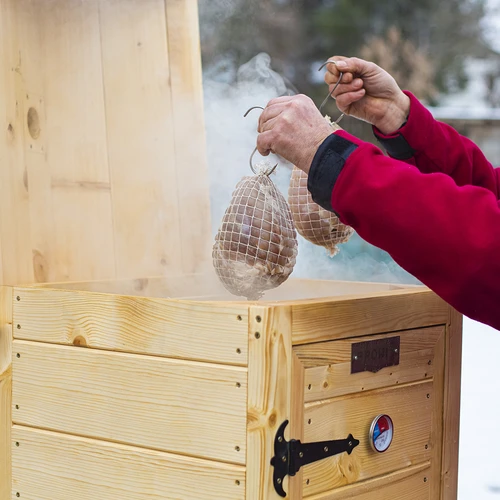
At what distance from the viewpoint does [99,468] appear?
1269 millimetres

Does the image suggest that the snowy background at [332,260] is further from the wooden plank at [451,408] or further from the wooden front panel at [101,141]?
the wooden plank at [451,408]

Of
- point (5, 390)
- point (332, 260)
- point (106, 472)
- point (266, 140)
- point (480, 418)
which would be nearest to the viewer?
point (266, 140)

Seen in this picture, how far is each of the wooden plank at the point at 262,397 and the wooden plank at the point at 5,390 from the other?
56 centimetres

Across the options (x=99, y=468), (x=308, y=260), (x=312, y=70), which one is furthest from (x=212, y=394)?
(x=312, y=70)

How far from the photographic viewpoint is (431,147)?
150cm

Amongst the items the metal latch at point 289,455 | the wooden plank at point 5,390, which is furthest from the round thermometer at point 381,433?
the wooden plank at point 5,390

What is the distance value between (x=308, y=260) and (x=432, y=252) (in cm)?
100

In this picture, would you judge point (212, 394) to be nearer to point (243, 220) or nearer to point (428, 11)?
point (243, 220)

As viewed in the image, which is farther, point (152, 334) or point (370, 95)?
point (370, 95)

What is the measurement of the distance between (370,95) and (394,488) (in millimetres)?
754

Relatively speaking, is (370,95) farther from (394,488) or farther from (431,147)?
(394,488)

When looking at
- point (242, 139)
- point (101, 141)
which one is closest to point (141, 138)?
point (101, 141)

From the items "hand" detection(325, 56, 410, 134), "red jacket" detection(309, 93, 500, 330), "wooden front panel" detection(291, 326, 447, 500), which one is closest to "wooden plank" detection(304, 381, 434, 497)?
"wooden front panel" detection(291, 326, 447, 500)

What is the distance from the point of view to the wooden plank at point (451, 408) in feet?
4.80
